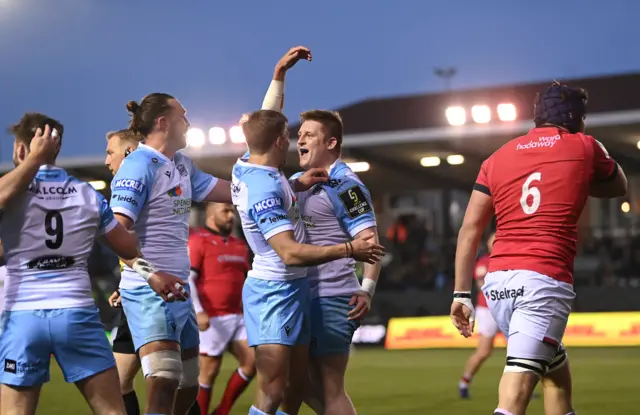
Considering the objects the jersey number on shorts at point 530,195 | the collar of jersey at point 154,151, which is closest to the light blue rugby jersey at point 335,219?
the collar of jersey at point 154,151

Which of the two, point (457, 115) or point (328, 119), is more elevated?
point (457, 115)

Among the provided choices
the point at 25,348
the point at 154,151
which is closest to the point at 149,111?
the point at 154,151

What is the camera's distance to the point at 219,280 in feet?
37.5

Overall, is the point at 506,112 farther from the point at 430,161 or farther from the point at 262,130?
the point at 262,130

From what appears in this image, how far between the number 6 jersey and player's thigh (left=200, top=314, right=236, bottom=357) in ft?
16.9

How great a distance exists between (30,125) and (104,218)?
647 mm

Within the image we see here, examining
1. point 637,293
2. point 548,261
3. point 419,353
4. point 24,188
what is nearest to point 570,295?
point 548,261

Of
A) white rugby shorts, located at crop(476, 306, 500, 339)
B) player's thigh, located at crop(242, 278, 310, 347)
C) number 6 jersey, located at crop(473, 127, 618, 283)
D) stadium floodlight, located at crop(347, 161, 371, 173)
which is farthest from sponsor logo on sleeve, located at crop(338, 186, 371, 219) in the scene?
stadium floodlight, located at crop(347, 161, 371, 173)

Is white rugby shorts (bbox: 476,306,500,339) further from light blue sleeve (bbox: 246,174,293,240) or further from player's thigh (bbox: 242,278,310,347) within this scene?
light blue sleeve (bbox: 246,174,293,240)

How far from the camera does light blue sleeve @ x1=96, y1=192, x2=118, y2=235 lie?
6.07 metres

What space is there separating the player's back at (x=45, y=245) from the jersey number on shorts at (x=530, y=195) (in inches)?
96.9

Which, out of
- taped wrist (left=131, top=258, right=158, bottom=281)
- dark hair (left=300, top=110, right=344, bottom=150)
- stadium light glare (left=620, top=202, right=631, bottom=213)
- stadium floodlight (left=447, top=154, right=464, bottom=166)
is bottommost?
taped wrist (left=131, top=258, right=158, bottom=281)

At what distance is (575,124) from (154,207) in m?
2.68

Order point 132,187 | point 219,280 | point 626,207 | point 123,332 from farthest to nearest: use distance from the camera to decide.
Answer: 1. point 626,207
2. point 219,280
3. point 123,332
4. point 132,187
